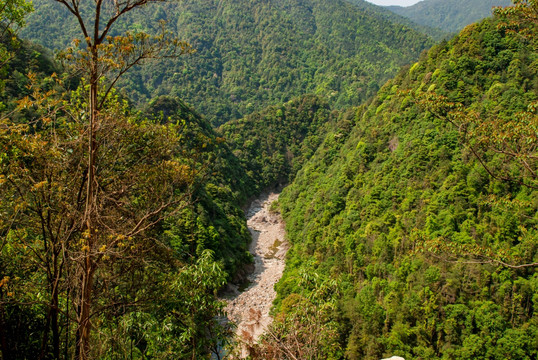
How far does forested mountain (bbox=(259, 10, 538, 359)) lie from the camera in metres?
8.46

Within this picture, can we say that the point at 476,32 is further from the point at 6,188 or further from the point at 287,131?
the point at 287,131

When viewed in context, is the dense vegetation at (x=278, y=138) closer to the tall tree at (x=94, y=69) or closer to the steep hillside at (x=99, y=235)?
the steep hillside at (x=99, y=235)

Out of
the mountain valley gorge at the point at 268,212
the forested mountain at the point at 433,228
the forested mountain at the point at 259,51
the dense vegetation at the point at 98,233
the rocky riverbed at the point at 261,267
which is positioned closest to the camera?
the dense vegetation at the point at 98,233

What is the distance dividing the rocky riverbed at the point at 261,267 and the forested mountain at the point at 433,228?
8.14 ft

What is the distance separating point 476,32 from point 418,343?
3124 centimetres

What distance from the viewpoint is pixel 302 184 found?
181 feet

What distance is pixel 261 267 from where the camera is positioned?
133ft

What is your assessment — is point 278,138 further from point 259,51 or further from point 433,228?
point 259,51

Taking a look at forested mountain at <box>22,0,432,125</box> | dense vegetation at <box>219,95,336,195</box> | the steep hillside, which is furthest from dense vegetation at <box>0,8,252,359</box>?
forested mountain at <box>22,0,432,125</box>

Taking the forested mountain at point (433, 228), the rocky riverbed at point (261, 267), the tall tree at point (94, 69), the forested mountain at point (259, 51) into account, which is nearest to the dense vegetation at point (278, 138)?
the rocky riverbed at point (261, 267)

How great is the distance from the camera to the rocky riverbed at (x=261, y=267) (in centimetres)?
3042

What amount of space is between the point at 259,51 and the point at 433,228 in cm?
13525

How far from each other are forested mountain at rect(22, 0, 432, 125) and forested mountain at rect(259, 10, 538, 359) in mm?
72236

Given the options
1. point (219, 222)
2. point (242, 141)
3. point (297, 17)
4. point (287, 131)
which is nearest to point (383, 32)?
point (297, 17)
